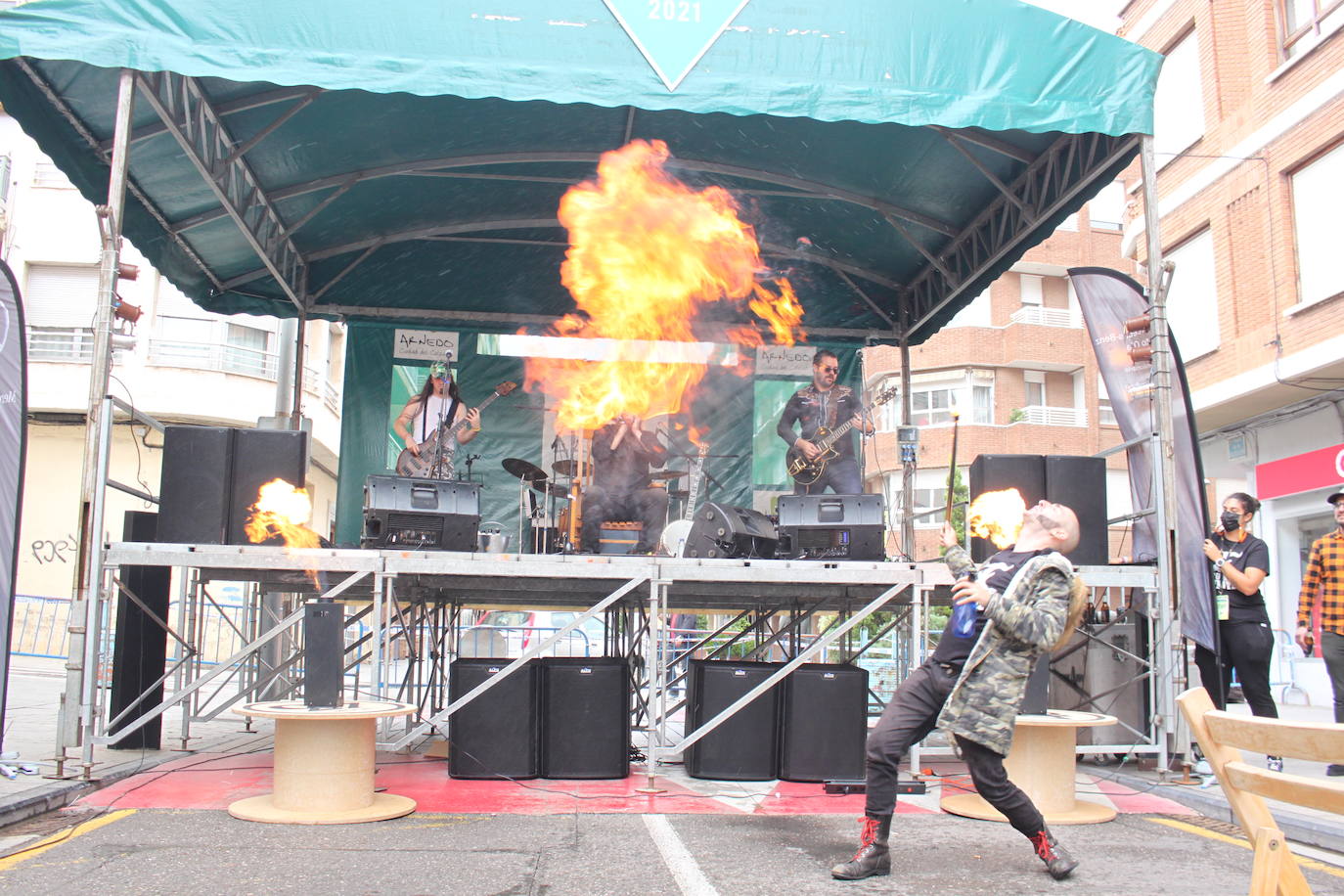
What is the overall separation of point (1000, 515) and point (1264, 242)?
10.9 meters

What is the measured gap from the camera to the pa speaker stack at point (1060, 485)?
8.80 meters

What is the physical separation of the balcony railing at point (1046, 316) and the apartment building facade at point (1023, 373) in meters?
0.03

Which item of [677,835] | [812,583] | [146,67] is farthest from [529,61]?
[677,835]

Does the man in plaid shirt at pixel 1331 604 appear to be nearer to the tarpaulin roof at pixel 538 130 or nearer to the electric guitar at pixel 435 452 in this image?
the tarpaulin roof at pixel 538 130

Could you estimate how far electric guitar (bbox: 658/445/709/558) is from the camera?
36.1ft

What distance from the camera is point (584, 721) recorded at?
26.0ft

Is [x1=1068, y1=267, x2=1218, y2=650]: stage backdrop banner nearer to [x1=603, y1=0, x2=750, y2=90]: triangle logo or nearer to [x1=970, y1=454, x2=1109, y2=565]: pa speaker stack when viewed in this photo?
[x1=970, y1=454, x2=1109, y2=565]: pa speaker stack

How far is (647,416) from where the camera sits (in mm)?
12969

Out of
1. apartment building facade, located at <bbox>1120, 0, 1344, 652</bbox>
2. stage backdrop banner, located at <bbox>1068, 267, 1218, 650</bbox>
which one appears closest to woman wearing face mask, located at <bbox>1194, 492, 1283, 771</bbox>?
stage backdrop banner, located at <bbox>1068, 267, 1218, 650</bbox>

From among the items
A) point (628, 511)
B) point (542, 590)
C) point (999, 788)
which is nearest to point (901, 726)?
point (999, 788)

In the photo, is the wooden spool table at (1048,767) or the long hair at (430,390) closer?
the wooden spool table at (1048,767)

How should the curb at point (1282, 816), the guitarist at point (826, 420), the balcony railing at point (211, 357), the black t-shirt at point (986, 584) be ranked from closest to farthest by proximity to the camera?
the black t-shirt at point (986, 584)
the curb at point (1282, 816)
the guitarist at point (826, 420)
the balcony railing at point (211, 357)

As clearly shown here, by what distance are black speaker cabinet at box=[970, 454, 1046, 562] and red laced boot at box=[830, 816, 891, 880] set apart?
13.5ft

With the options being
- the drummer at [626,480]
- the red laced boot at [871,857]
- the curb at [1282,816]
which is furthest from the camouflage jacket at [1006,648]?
the drummer at [626,480]
